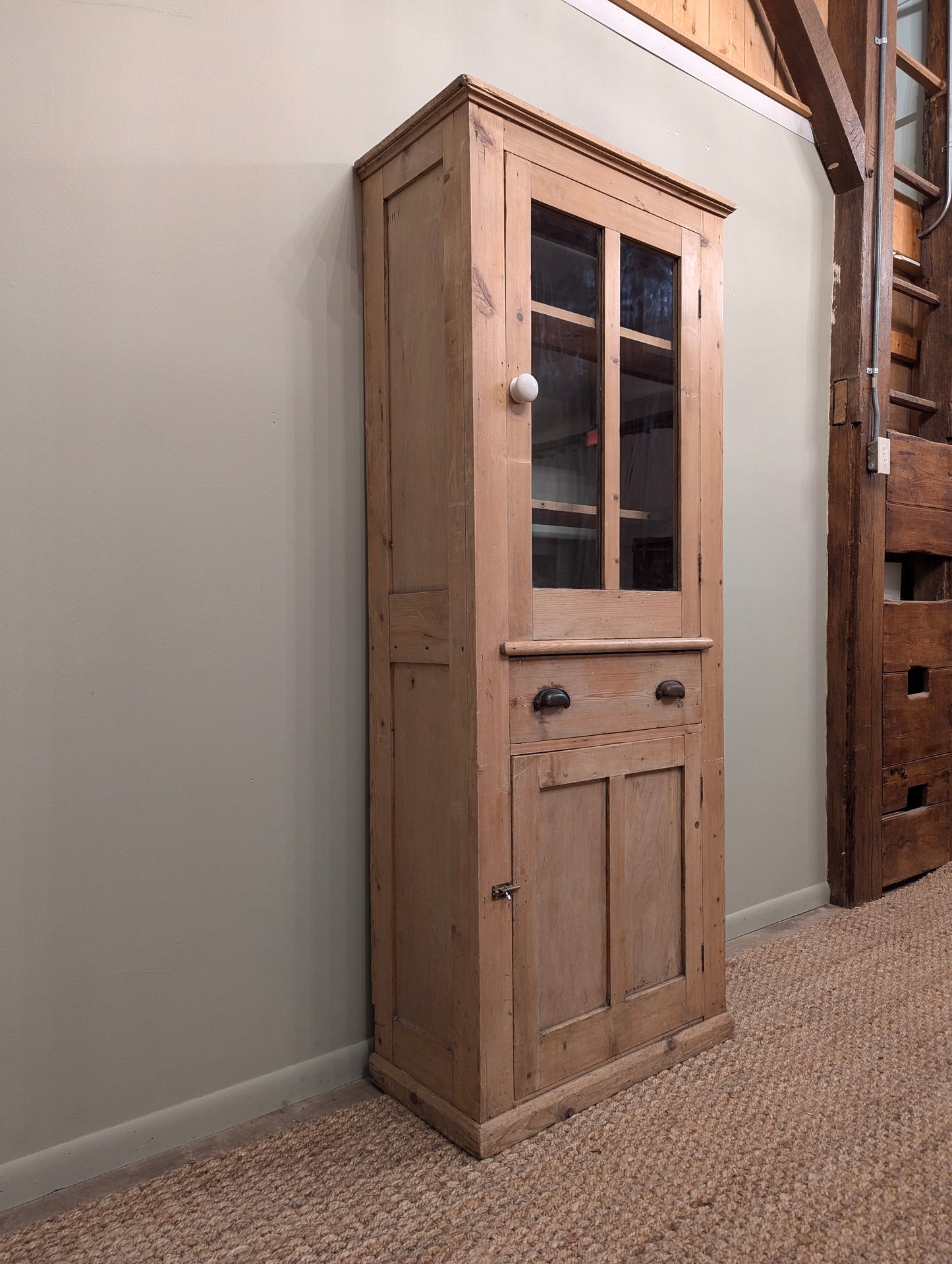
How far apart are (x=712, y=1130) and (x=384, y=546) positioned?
1.15m

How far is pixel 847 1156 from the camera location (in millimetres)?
1387

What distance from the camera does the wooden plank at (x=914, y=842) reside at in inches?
105

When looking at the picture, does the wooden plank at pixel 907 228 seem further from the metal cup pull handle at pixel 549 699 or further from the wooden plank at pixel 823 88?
the metal cup pull handle at pixel 549 699

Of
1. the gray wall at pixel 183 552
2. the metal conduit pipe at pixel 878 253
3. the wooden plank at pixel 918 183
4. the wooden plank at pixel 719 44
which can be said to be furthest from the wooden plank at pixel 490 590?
the wooden plank at pixel 918 183

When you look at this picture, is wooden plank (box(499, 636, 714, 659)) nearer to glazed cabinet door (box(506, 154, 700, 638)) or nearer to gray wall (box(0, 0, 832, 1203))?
glazed cabinet door (box(506, 154, 700, 638))

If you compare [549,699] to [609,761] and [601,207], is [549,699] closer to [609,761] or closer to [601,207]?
[609,761]

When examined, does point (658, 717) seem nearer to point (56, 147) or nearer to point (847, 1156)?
point (847, 1156)

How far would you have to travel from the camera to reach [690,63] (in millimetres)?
2258

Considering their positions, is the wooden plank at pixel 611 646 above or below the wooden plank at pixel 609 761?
above

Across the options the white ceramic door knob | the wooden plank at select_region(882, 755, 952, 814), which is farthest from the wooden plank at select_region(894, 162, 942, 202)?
the white ceramic door knob

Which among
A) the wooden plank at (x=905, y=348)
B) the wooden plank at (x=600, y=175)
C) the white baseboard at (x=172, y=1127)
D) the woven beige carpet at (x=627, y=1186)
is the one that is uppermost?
the wooden plank at (x=905, y=348)

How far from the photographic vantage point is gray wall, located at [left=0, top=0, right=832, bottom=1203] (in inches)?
51.6

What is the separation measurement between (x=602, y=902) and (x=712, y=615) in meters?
0.62

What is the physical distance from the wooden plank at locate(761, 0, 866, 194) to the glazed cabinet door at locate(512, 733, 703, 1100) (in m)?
1.90
